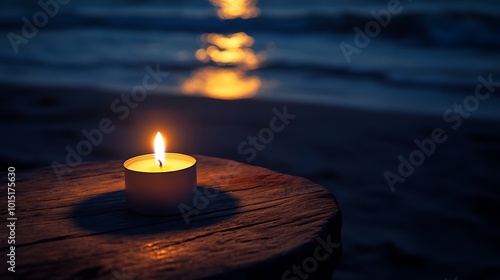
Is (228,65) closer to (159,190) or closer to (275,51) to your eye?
(275,51)

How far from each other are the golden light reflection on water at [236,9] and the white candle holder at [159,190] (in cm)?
1085

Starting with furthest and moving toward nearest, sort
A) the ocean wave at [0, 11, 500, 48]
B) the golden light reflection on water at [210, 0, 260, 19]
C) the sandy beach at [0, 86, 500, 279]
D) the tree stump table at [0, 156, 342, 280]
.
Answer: the golden light reflection on water at [210, 0, 260, 19], the ocean wave at [0, 11, 500, 48], the sandy beach at [0, 86, 500, 279], the tree stump table at [0, 156, 342, 280]

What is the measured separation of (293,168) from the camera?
4.10m

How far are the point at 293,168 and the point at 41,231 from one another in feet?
9.66

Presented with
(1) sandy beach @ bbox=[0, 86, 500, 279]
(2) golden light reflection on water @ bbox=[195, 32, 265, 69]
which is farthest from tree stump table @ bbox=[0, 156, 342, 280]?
(2) golden light reflection on water @ bbox=[195, 32, 265, 69]

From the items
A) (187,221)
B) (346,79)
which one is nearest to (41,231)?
(187,221)

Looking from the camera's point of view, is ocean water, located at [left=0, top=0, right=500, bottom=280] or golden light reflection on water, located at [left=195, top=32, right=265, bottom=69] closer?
ocean water, located at [left=0, top=0, right=500, bottom=280]

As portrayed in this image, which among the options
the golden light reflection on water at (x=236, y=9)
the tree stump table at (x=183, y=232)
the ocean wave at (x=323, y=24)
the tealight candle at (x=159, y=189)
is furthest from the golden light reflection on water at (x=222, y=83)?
the tealight candle at (x=159, y=189)

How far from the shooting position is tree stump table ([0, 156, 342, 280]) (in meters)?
1.10

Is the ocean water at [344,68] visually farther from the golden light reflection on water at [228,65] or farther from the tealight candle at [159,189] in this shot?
the tealight candle at [159,189]

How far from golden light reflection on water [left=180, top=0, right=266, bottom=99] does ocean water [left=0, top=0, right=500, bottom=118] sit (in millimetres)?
19

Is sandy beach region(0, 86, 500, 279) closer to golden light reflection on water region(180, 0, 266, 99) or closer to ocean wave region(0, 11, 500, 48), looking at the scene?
golden light reflection on water region(180, 0, 266, 99)

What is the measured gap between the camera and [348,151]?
4.39 metres

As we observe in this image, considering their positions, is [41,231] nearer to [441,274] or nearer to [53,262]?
[53,262]
